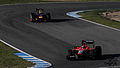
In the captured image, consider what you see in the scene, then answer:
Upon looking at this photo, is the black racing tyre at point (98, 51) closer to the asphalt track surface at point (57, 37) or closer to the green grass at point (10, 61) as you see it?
the asphalt track surface at point (57, 37)

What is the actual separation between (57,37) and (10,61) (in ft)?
29.4

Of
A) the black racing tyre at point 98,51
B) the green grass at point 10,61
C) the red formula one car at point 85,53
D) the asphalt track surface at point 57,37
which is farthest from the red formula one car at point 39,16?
the black racing tyre at point 98,51

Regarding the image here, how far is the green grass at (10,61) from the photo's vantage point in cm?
2022

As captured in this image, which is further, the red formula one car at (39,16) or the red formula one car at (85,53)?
the red formula one car at (39,16)

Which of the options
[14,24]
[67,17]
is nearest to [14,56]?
[14,24]

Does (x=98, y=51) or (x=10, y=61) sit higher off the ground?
(x=98, y=51)

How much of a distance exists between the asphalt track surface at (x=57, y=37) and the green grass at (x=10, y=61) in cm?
148

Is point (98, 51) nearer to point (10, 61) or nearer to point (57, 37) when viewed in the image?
point (10, 61)

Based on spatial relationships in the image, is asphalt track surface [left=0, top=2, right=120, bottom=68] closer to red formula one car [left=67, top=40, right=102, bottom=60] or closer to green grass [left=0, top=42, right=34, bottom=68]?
red formula one car [left=67, top=40, right=102, bottom=60]

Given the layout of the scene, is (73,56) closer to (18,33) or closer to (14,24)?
(18,33)

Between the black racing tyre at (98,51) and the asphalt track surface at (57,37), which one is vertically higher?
the black racing tyre at (98,51)

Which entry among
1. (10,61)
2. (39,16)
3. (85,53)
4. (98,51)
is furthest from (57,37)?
(39,16)

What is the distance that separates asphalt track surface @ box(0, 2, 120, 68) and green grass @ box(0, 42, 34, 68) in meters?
1.48

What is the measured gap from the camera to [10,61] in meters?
21.2
